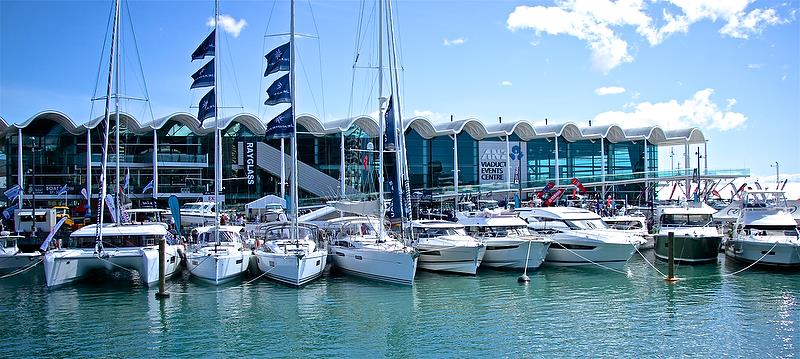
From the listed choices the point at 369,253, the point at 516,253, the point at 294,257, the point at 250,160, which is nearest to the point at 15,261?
the point at 294,257

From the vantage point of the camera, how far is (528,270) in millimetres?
33188

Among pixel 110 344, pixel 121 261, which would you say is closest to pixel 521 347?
pixel 110 344

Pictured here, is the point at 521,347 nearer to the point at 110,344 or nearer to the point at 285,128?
the point at 110,344

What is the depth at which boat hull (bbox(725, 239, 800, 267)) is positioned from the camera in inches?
1266

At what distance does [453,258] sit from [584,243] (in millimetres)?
7127

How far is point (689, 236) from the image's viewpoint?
115 ft

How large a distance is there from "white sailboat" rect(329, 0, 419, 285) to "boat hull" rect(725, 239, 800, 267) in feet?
55.5

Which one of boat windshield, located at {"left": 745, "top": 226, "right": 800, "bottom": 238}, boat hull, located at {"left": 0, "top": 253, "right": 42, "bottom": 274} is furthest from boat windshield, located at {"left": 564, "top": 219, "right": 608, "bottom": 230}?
boat hull, located at {"left": 0, "top": 253, "right": 42, "bottom": 274}

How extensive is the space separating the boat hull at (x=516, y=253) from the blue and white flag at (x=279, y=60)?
41.3 feet

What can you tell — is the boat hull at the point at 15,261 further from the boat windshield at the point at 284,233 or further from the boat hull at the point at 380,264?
the boat hull at the point at 380,264

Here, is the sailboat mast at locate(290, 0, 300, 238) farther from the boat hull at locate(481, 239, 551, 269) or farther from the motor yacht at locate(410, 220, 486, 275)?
the boat hull at locate(481, 239, 551, 269)

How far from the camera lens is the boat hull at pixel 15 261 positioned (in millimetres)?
33375

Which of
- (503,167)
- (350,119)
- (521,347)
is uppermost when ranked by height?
(350,119)

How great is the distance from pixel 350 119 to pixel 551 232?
3444 cm
